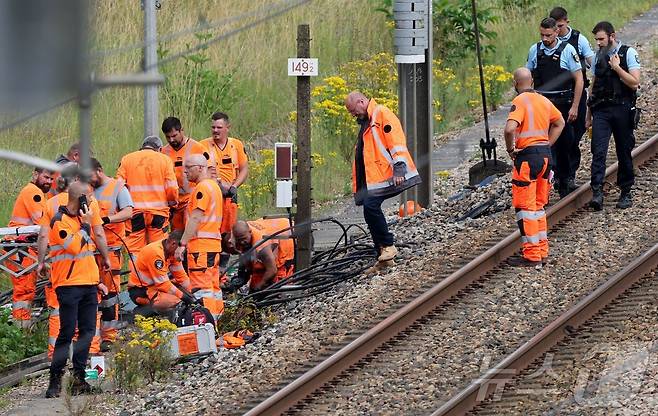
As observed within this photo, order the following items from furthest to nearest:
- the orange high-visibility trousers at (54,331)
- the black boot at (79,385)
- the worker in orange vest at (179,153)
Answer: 1. the worker in orange vest at (179,153)
2. the orange high-visibility trousers at (54,331)
3. the black boot at (79,385)

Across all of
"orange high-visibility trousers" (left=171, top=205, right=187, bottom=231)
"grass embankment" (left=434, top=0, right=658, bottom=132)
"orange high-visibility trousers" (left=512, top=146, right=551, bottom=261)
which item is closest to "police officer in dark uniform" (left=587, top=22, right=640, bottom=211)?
"orange high-visibility trousers" (left=512, top=146, right=551, bottom=261)

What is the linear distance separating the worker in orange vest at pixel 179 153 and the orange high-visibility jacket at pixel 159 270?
3.93ft

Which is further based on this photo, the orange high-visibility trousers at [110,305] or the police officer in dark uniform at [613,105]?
the police officer in dark uniform at [613,105]

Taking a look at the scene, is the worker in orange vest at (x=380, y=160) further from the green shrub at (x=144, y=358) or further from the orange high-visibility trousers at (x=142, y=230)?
the green shrub at (x=144, y=358)

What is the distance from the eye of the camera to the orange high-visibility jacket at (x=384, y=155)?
43.9 feet

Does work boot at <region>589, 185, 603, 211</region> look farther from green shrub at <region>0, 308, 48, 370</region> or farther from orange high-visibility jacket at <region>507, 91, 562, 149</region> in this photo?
green shrub at <region>0, 308, 48, 370</region>

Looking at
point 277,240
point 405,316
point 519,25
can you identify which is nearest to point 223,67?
point 519,25

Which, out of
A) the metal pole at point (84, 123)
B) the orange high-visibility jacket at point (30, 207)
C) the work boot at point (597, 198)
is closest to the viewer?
the metal pole at point (84, 123)

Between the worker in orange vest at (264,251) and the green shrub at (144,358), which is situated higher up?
the worker in orange vest at (264,251)

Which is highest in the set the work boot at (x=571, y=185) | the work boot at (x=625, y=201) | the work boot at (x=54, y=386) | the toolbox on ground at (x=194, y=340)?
the work boot at (x=571, y=185)

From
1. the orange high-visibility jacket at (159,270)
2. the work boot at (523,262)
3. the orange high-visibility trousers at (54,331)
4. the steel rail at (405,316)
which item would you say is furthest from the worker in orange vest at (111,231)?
the work boot at (523,262)

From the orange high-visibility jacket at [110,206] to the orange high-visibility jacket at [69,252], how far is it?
158 cm

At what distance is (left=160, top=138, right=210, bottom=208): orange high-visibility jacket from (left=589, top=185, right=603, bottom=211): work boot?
3799 mm

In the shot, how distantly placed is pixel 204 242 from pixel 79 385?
2045mm
